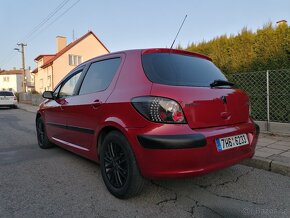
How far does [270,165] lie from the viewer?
14.2 ft

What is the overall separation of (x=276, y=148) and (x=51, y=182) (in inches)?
154

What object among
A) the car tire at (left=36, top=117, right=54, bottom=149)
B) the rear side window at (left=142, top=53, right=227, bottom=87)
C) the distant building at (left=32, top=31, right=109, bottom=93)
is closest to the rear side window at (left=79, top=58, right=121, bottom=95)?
the rear side window at (left=142, top=53, right=227, bottom=87)

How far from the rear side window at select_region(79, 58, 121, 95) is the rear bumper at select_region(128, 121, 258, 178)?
999mm

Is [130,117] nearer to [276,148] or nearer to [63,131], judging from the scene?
[63,131]

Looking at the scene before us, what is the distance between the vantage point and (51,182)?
3.91 m

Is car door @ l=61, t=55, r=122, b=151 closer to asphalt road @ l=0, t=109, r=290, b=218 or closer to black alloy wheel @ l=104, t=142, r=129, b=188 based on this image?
black alloy wheel @ l=104, t=142, r=129, b=188

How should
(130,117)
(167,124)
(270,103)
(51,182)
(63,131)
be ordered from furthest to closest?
1. (270,103)
2. (63,131)
3. (51,182)
4. (130,117)
5. (167,124)

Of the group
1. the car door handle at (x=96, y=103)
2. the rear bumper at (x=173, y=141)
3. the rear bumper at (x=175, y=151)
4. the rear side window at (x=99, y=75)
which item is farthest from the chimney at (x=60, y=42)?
the rear bumper at (x=173, y=141)

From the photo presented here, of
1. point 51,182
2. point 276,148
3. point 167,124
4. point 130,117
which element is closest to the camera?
point 167,124

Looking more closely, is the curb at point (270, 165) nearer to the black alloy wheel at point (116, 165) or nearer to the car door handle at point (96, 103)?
the black alloy wheel at point (116, 165)

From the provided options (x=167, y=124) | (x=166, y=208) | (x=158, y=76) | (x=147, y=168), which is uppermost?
(x=158, y=76)

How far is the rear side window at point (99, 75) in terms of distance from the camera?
12.1 ft

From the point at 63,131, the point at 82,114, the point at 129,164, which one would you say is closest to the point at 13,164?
the point at 63,131

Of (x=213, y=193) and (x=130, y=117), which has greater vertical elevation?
(x=130, y=117)
